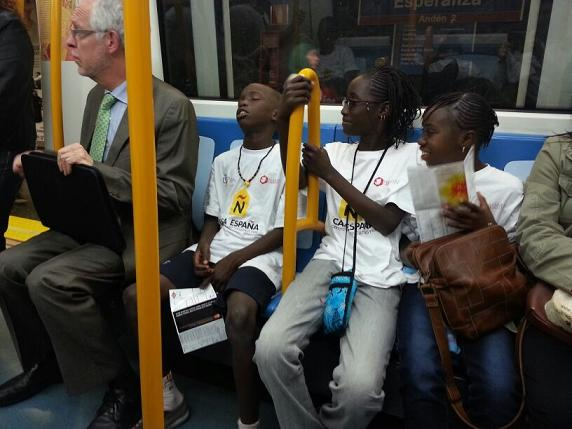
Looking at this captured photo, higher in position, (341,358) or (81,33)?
(81,33)

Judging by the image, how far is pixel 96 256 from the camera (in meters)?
1.96

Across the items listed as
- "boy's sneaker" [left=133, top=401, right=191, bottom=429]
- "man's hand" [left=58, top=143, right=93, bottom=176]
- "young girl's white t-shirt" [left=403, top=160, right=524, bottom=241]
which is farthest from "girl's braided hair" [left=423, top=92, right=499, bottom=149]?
"boy's sneaker" [left=133, top=401, right=191, bottom=429]

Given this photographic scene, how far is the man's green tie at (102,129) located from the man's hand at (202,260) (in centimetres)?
62

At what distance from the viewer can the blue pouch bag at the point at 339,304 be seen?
158cm

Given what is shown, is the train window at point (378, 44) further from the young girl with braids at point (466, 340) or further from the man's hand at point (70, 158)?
the man's hand at point (70, 158)

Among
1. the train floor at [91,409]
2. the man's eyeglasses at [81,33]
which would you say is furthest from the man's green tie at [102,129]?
the train floor at [91,409]

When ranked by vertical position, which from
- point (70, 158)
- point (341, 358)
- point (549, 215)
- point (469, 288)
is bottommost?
point (341, 358)

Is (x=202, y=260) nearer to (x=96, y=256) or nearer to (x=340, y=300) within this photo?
(x=96, y=256)

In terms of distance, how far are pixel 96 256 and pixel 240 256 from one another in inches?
23.9

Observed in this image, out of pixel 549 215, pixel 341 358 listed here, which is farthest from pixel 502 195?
pixel 341 358

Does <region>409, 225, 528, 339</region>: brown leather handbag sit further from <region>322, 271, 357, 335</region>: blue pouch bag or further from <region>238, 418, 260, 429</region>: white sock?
<region>238, 418, 260, 429</region>: white sock

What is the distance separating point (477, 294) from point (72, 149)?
152 cm

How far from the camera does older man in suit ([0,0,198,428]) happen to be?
72.2 inches

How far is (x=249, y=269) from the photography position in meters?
1.86
